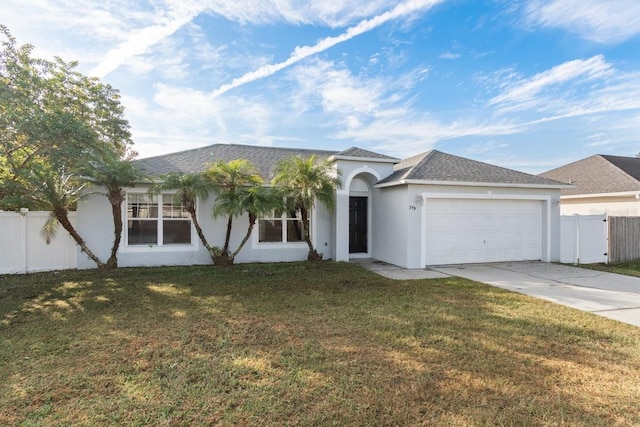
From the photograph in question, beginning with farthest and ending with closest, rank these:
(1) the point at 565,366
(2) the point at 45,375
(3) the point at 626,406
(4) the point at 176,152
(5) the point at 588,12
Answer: (4) the point at 176,152
(5) the point at 588,12
(1) the point at 565,366
(2) the point at 45,375
(3) the point at 626,406

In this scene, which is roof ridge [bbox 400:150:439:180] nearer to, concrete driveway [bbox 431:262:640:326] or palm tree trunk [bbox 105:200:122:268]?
concrete driveway [bbox 431:262:640:326]

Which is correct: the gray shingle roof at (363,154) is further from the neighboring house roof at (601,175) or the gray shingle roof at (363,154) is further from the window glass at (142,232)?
the neighboring house roof at (601,175)

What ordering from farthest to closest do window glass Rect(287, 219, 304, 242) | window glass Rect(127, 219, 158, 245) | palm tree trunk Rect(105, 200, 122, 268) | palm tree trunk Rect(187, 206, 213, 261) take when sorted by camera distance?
A: 1. window glass Rect(287, 219, 304, 242)
2. window glass Rect(127, 219, 158, 245)
3. palm tree trunk Rect(187, 206, 213, 261)
4. palm tree trunk Rect(105, 200, 122, 268)

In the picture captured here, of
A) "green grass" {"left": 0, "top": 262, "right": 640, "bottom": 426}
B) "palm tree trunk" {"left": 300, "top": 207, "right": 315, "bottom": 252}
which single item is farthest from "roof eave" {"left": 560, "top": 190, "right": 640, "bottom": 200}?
"palm tree trunk" {"left": 300, "top": 207, "right": 315, "bottom": 252}

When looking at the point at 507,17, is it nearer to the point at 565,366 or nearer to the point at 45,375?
the point at 565,366

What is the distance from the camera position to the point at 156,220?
11266 mm

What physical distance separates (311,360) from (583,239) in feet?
42.6

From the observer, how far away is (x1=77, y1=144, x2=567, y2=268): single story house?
11.0 metres

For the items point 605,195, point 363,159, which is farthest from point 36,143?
point 605,195

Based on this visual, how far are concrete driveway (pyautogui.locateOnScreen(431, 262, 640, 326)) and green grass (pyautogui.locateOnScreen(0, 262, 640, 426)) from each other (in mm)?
758

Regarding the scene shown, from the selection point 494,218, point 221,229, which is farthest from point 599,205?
point 221,229

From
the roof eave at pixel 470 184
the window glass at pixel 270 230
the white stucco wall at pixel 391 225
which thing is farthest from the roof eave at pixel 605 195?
the window glass at pixel 270 230

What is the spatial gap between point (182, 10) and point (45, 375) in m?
10.2

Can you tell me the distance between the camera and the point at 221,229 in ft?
38.6
